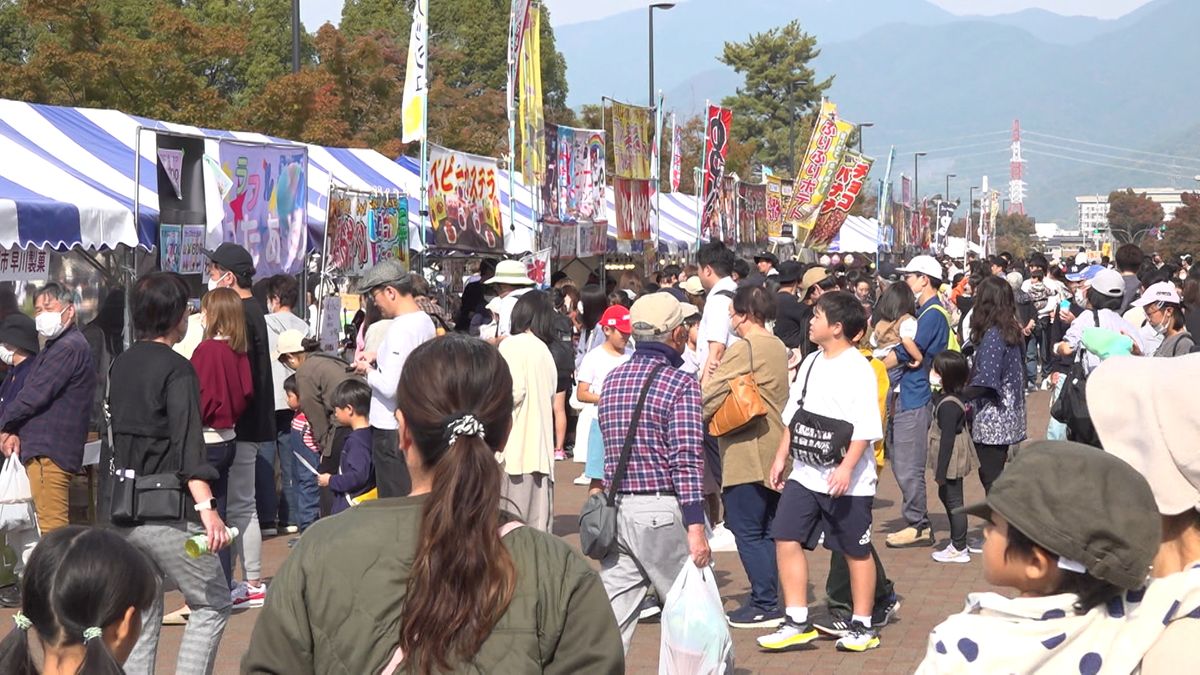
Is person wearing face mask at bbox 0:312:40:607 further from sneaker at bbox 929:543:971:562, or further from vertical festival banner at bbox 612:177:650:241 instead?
vertical festival banner at bbox 612:177:650:241

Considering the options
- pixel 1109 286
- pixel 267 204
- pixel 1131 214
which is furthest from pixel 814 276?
pixel 1131 214

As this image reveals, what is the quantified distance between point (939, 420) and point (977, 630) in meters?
7.93

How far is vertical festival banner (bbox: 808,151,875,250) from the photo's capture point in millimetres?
29609

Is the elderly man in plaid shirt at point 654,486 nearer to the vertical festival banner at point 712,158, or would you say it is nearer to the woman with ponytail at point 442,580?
the woman with ponytail at point 442,580

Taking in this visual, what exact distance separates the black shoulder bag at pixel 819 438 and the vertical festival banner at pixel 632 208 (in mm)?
12976

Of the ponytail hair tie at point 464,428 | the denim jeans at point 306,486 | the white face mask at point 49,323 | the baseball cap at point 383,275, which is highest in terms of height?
the baseball cap at point 383,275

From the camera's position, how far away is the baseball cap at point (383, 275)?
7.98 metres


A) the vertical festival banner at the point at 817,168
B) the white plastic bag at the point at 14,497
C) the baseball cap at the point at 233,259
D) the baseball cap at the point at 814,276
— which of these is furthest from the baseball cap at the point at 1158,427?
the vertical festival banner at the point at 817,168

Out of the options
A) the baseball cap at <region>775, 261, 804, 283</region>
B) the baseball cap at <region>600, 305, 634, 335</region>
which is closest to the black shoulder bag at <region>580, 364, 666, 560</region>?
the baseball cap at <region>600, 305, 634, 335</region>

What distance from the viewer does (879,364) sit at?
9.20m

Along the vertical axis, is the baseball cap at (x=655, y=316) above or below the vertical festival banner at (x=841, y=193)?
below

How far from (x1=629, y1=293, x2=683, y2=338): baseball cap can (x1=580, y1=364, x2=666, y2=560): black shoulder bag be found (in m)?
0.52

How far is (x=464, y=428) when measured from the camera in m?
2.73

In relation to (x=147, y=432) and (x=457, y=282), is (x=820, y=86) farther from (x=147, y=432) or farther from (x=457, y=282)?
(x=147, y=432)
